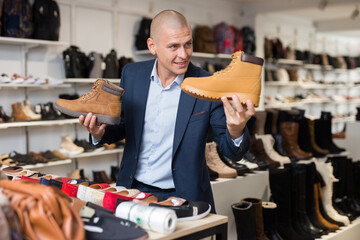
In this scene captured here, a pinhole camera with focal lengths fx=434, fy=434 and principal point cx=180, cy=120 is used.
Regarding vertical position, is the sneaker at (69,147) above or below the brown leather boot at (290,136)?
below

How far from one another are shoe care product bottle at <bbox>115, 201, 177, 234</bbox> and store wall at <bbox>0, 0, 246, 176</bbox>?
396 centimetres

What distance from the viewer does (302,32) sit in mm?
10305

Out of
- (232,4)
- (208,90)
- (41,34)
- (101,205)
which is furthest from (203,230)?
(232,4)

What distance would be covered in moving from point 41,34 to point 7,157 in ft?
4.64

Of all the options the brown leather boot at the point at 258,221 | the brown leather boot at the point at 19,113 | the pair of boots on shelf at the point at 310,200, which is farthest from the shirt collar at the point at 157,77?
→ the brown leather boot at the point at 19,113

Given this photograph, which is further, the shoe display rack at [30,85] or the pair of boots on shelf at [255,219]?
the shoe display rack at [30,85]

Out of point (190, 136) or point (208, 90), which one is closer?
point (208, 90)

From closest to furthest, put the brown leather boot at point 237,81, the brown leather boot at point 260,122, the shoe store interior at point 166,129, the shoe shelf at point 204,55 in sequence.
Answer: the shoe store interior at point 166,129
the brown leather boot at point 237,81
the brown leather boot at point 260,122
the shoe shelf at point 204,55

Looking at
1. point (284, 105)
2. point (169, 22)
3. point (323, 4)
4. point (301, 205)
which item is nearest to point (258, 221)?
point (301, 205)

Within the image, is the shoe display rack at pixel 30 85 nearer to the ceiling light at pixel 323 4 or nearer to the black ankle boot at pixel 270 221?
the black ankle boot at pixel 270 221

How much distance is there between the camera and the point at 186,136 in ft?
6.76

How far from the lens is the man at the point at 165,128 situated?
2.00 metres

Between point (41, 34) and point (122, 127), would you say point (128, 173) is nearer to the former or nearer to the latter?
point (122, 127)

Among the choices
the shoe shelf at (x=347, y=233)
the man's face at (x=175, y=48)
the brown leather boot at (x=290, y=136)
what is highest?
the man's face at (x=175, y=48)
